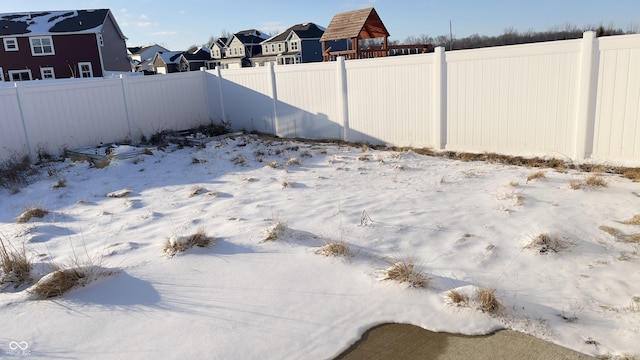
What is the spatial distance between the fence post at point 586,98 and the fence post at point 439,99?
7.73 feet

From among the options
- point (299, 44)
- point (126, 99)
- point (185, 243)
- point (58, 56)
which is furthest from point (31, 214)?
point (299, 44)

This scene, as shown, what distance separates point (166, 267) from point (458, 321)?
2.54 m

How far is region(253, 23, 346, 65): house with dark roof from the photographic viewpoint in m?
51.4

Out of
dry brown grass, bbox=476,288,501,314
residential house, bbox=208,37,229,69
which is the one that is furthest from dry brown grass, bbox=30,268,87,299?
residential house, bbox=208,37,229,69

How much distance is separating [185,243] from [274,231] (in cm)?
89

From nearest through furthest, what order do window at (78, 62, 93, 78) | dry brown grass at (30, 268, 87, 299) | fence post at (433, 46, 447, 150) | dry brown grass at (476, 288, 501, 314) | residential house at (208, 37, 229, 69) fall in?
1. dry brown grass at (476, 288, 501, 314)
2. dry brown grass at (30, 268, 87, 299)
3. fence post at (433, 46, 447, 150)
4. window at (78, 62, 93, 78)
5. residential house at (208, 37, 229, 69)

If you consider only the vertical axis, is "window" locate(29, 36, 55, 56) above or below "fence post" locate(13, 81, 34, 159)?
above

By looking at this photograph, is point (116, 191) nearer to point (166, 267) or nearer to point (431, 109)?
point (166, 267)

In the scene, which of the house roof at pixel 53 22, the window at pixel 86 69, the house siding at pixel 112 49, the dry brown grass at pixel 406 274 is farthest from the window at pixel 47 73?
the dry brown grass at pixel 406 274

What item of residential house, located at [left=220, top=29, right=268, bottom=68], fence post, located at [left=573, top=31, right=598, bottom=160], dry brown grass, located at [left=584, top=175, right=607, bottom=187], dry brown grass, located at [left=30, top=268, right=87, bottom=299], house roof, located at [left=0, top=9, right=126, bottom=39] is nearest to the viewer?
dry brown grass, located at [left=30, top=268, right=87, bottom=299]

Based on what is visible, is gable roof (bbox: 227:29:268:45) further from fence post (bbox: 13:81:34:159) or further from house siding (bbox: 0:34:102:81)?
fence post (bbox: 13:81:34:159)

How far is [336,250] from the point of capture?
4.46 meters

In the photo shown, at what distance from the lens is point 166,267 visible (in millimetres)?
4316

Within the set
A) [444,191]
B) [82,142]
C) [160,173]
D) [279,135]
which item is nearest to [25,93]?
[82,142]
